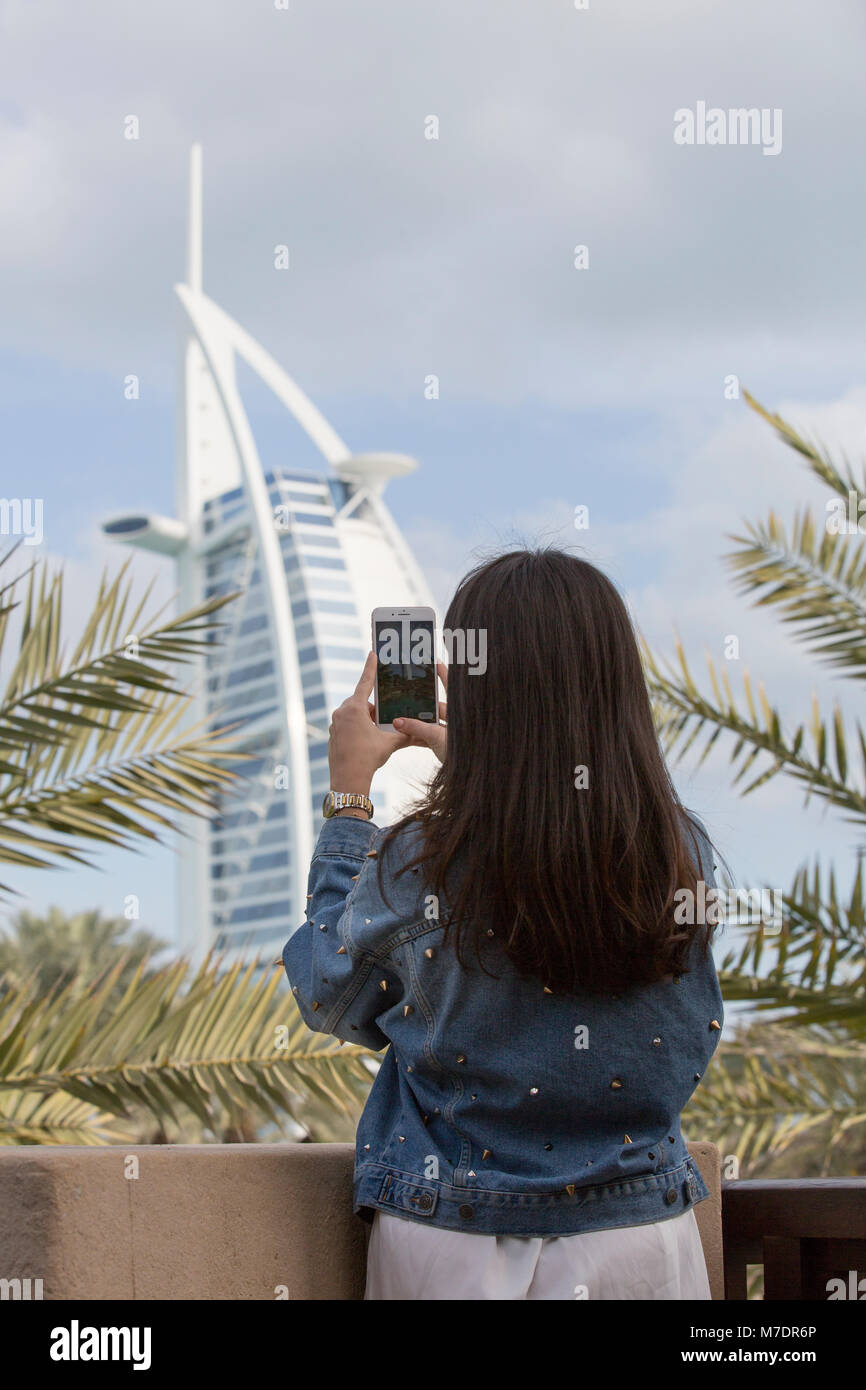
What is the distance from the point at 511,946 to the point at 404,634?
0.49 meters

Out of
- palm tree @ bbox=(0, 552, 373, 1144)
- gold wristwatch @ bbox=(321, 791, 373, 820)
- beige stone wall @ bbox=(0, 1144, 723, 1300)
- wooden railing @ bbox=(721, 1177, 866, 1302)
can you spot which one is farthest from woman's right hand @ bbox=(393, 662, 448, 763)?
palm tree @ bbox=(0, 552, 373, 1144)

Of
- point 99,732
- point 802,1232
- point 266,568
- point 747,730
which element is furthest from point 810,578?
point 266,568

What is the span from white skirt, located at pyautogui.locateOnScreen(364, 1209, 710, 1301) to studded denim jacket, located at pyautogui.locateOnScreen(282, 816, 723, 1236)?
1 cm

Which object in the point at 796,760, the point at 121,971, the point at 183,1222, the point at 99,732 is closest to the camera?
the point at 183,1222

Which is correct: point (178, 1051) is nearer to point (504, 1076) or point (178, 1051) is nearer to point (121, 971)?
point (121, 971)


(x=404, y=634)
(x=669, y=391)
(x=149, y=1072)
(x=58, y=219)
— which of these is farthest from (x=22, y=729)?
(x=58, y=219)

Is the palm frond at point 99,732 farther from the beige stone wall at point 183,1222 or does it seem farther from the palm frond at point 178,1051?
the beige stone wall at point 183,1222

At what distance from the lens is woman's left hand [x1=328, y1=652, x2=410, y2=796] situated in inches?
68.6

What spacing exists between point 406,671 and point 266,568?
54.0m

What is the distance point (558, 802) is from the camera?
1492 mm

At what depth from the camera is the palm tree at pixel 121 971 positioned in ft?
11.2

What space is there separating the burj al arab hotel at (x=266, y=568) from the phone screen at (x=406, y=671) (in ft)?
165

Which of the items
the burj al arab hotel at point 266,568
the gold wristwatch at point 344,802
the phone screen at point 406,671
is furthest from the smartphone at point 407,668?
the burj al arab hotel at point 266,568

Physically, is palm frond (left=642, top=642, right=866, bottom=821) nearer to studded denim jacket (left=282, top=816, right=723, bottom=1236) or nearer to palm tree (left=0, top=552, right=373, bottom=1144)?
palm tree (left=0, top=552, right=373, bottom=1144)
